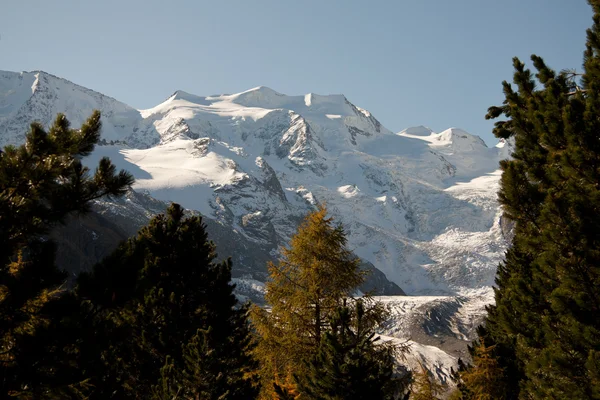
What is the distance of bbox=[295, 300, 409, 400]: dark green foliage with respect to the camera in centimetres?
1196

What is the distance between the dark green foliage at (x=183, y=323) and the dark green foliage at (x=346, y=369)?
134 inches

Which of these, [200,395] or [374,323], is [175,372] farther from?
[374,323]

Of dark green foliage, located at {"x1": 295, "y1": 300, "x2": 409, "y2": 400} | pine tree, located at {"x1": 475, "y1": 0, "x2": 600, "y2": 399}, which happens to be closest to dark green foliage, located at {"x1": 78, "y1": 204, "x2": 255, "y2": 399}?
dark green foliage, located at {"x1": 295, "y1": 300, "x2": 409, "y2": 400}

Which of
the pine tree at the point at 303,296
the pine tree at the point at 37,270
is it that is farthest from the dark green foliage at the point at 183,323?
the pine tree at the point at 37,270

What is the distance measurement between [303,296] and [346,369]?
2.92 m

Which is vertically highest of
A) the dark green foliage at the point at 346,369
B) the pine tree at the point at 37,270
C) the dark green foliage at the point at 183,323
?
the pine tree at the point at 37,270

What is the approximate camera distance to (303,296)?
1433 centimetres

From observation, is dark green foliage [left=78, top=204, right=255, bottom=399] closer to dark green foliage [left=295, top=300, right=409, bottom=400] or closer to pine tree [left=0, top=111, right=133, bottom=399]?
dark green foliage [left=295, top=300, right=409, bottom=400]

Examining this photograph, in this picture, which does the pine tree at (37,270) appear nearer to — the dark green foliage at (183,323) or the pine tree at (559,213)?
the dark green foliage at (183,323)

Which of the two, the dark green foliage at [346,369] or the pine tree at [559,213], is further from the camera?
the dark green foliage at [346,369]

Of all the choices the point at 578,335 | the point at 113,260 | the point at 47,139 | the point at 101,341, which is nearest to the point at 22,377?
the point at 101,341

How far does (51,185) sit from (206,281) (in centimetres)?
1255

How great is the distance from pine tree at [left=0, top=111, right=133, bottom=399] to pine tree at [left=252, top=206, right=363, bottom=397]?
5920 mm

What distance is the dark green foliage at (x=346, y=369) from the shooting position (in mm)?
11961
